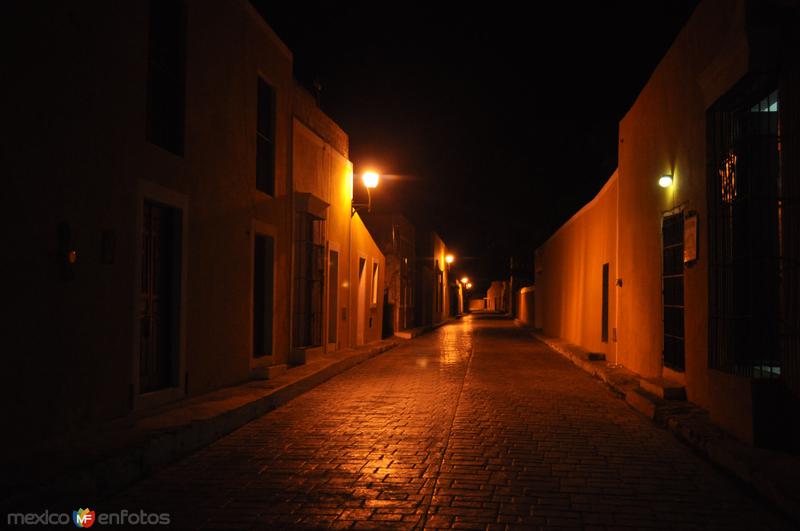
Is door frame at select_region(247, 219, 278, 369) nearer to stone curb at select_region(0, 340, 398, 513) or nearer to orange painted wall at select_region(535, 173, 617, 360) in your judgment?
stone curb at select_region(0, 340, 398, 513)

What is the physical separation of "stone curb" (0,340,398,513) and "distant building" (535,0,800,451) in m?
5.36

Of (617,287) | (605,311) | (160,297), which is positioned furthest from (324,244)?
(160,297)

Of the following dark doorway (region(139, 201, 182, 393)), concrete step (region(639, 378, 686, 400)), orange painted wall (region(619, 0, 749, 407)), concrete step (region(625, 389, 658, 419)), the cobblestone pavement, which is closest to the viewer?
the cobblestone pavement

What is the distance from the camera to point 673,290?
33.9 feet

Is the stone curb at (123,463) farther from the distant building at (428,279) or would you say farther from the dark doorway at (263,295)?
the distant building at (428,279)

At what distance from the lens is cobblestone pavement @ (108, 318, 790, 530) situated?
4.89 m

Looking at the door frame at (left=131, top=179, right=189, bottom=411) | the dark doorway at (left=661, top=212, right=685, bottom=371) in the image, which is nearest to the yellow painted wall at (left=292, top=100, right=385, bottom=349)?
the door frame at (left=131, top=179, right=189, bottom=411)

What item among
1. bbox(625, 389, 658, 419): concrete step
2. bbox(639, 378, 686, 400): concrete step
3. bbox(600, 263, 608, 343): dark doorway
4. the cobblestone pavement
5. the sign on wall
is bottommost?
the cobblestone pavement

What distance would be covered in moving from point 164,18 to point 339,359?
829cm

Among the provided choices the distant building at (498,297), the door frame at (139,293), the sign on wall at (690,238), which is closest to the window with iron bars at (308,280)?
the door frame at (139,293)

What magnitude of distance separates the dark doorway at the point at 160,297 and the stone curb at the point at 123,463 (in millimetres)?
1094

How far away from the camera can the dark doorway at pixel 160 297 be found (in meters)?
8.34

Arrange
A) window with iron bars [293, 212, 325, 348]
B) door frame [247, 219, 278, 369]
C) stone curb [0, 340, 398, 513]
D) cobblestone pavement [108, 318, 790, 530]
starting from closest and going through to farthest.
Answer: stone curb [0, 340, 398, 513] → cobblestone pavement [108, 318, 790, 530] → door frame [247, 219, 278, 369] → window with iron bars [293, 212, 325, 348]

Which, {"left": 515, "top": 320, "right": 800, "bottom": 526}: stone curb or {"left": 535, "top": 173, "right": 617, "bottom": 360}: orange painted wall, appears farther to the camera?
{"left": 535, "top": 173, "right": 617, "bottom": 360}: orange painted wall
